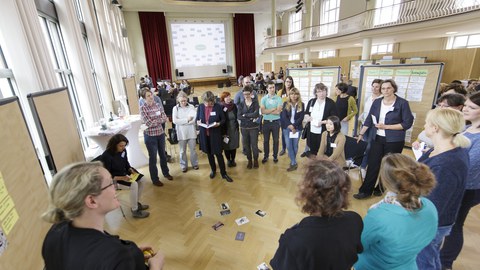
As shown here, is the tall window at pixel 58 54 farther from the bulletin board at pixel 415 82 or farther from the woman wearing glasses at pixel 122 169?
the bulletin board at pixel 415 82

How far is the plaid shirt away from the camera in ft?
11.9

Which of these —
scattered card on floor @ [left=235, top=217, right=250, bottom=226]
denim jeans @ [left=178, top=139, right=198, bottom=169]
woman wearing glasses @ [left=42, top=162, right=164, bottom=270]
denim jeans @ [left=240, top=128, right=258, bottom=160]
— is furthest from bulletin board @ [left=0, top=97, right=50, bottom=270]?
denim jeans @ [left=240, top=128, right=258, bottom=160]

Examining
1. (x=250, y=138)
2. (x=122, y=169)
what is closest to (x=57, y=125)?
A: (x=122, y=169)

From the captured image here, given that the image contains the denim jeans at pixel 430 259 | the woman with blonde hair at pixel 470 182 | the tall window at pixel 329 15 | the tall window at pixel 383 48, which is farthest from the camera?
the tall window at pixel 329 15

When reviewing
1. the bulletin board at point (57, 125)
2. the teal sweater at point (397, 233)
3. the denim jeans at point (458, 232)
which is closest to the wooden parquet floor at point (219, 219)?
the denim jeans at point (458, 232)

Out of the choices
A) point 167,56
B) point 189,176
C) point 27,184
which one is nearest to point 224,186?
point 189,176

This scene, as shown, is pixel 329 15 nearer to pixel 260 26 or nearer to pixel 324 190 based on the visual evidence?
pixel 260 26

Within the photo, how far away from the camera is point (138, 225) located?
293cm

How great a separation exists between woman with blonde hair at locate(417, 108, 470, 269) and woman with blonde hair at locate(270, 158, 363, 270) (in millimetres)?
844

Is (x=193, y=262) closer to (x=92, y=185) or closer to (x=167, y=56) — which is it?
(x=92, y=185)

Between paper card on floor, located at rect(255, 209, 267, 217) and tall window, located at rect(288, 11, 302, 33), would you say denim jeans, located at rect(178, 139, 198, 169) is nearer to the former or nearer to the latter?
paper card on floor, located at rect(255, 209, 267, 217)

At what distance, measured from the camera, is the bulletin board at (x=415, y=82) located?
4.17 m

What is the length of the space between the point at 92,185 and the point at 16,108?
122 centimetres

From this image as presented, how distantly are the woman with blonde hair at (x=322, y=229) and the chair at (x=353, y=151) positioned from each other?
96.4 inches
